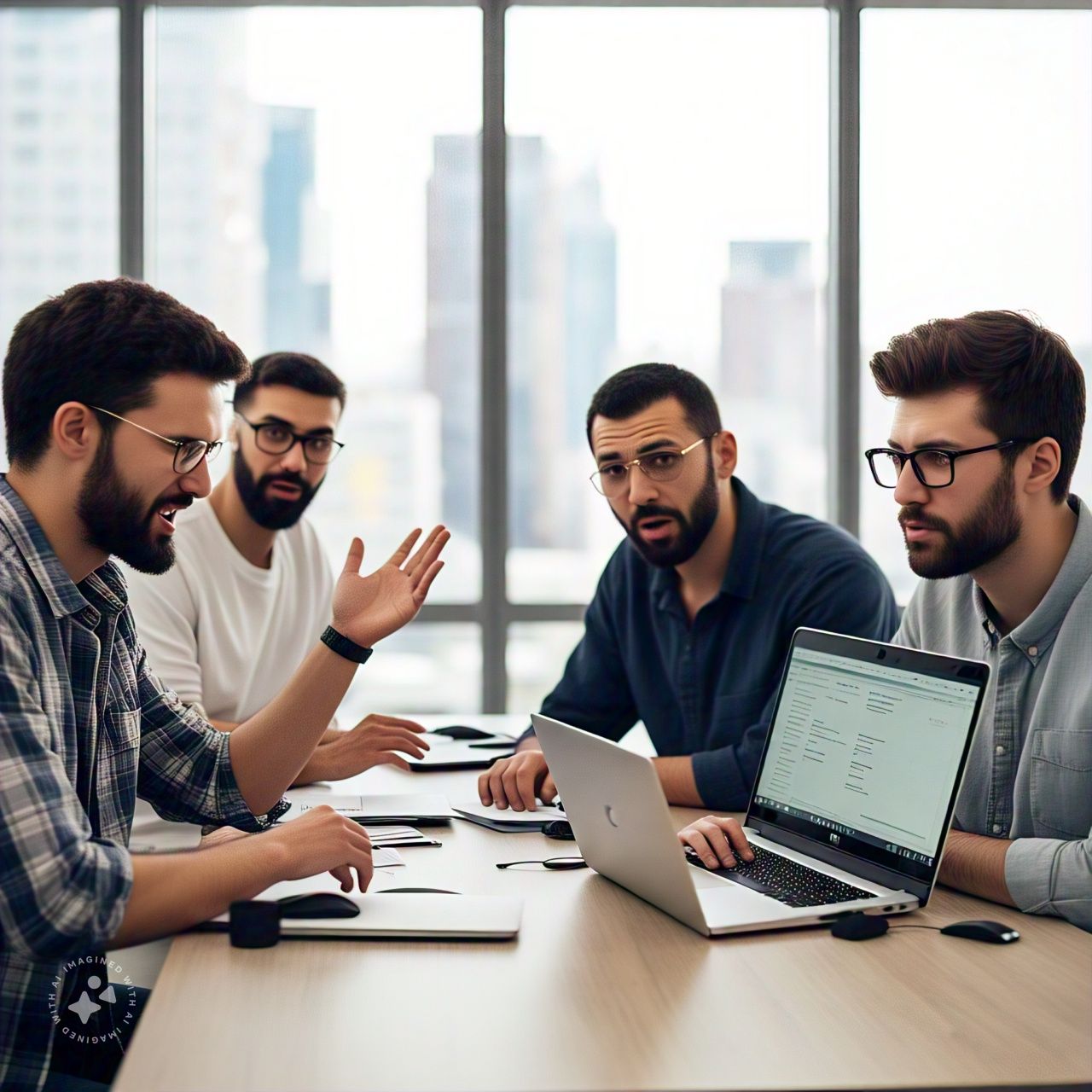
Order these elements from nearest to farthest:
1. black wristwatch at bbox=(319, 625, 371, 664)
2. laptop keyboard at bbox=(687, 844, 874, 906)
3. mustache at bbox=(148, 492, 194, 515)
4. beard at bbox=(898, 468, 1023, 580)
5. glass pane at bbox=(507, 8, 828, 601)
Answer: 1. laptop keyboard at bbox=(687, 844, 874, 906)
2. mustache at bbox=(148, 492, 194, 515)
3. beard at bbox=(898, 468, 1023, 580)
4. black wristwatch at bbox=(319, 625, 371, 664)
5. glass pane at bbox=(507, 8, 828, 601)

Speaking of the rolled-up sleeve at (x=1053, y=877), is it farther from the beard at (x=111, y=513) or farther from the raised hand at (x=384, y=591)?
the beard at (x=111, y=513)

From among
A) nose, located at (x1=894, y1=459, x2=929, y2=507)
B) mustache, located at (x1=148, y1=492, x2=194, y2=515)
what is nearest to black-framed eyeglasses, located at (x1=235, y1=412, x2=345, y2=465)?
mustache, located at (x1=148, y1=492, x2=194, y2=515)

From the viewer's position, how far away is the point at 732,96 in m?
4.22

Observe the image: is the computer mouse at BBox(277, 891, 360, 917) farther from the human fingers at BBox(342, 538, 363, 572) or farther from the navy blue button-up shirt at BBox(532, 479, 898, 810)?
the navy blue button-up shirt at BBox(532, 479, 898, 810)

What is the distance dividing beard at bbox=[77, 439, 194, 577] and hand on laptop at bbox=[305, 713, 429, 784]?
2.03 feet

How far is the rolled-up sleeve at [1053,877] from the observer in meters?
1.38

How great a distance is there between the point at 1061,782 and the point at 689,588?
0.97m

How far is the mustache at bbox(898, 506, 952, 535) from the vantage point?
5.44ft

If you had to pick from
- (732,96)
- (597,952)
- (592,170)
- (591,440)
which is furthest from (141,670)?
(732,96)

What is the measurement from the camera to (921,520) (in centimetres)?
168

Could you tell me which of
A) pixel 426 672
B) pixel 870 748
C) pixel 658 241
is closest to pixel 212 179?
pixel 658 241

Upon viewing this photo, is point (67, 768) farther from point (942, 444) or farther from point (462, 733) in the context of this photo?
point (462, 733)

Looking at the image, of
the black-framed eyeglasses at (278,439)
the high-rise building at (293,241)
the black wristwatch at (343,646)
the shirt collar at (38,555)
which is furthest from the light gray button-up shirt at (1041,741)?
the high-rise building at (293,241)

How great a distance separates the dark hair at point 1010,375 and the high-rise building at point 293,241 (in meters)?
2.86
